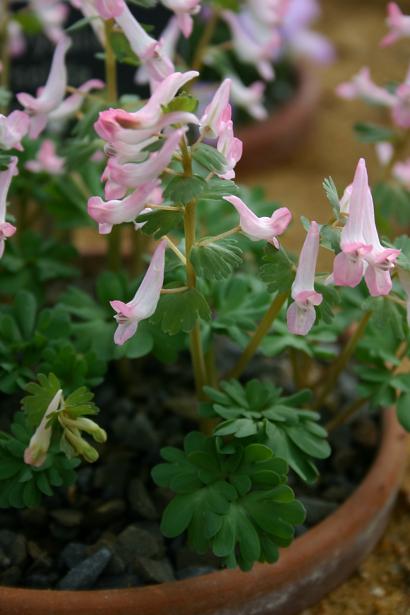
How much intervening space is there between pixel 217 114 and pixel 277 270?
20 centimetres

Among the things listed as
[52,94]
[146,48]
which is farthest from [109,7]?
[52,94]

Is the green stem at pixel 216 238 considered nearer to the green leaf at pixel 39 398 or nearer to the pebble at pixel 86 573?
the green leaf at pixel 39 398

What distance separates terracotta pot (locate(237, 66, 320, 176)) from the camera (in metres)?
2.71

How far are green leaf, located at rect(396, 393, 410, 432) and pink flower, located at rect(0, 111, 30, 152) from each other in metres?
0.62

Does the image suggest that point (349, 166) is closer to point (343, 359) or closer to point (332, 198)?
point (343, 359)

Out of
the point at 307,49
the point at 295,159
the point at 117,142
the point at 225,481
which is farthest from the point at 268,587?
the point at 307,49

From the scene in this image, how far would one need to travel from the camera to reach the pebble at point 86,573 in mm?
1249

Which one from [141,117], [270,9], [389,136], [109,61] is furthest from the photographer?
[270,9]

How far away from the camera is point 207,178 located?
3.46ft

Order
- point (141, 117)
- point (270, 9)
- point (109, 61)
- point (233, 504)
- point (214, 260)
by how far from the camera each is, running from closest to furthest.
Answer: point (141, 117), point (214, 260), point (233, 504), point (109, 61), point (270, 9)

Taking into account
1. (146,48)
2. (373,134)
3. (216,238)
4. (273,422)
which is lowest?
(273,422)

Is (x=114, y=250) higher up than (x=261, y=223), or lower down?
lower down

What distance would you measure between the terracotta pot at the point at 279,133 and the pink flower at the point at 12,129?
4.94ft

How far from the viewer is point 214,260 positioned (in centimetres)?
106
